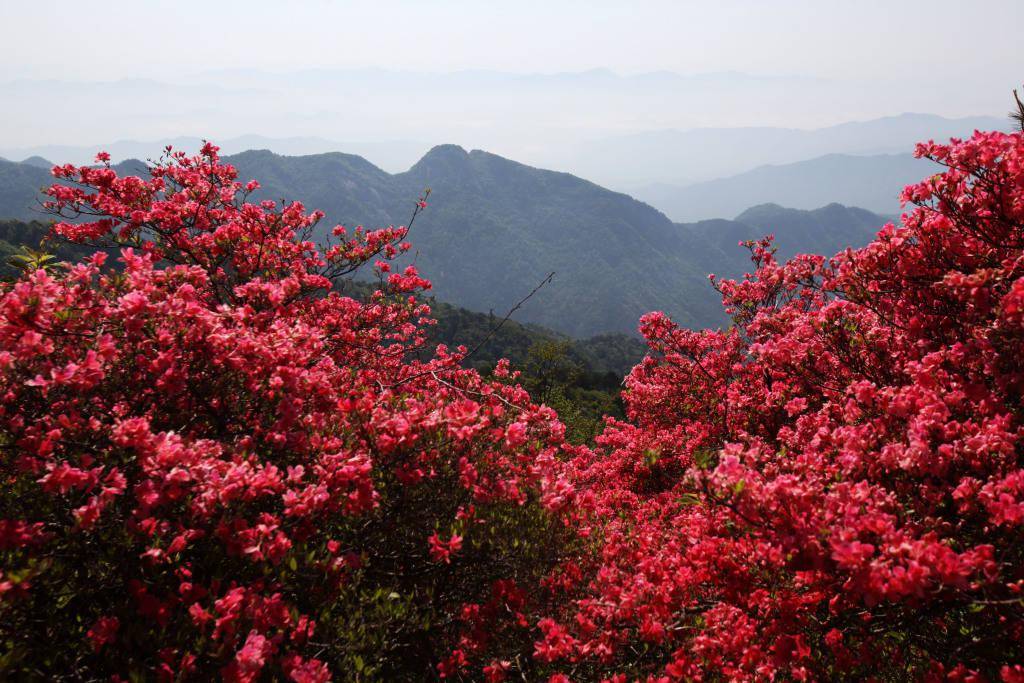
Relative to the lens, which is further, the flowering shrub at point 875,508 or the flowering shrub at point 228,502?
the flowering shrub at point 875,508

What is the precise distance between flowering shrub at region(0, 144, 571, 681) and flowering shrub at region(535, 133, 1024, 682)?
144 centimetres

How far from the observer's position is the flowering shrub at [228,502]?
3752mm

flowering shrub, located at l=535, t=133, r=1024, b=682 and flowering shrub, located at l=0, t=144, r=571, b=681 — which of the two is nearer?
flowering shrub, located at l=0, t=144, r=571, b=681

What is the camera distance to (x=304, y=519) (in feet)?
14.9

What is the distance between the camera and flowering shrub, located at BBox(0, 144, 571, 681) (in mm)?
3752

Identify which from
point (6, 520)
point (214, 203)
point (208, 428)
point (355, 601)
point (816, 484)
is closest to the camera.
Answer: point (6, 520)

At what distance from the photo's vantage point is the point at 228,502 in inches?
163

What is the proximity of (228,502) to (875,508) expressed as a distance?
5.09 m

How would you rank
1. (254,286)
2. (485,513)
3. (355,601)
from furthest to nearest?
(254,286), (485,513), (355,601)

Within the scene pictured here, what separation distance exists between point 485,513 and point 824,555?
335 cm

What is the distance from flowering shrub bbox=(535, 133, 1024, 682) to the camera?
3.89 meters

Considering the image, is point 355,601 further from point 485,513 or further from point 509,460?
point 509,460

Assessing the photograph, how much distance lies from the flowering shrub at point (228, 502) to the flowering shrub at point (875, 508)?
1.44m

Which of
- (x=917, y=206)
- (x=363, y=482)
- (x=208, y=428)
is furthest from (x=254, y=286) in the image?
(x=917, y=206)
